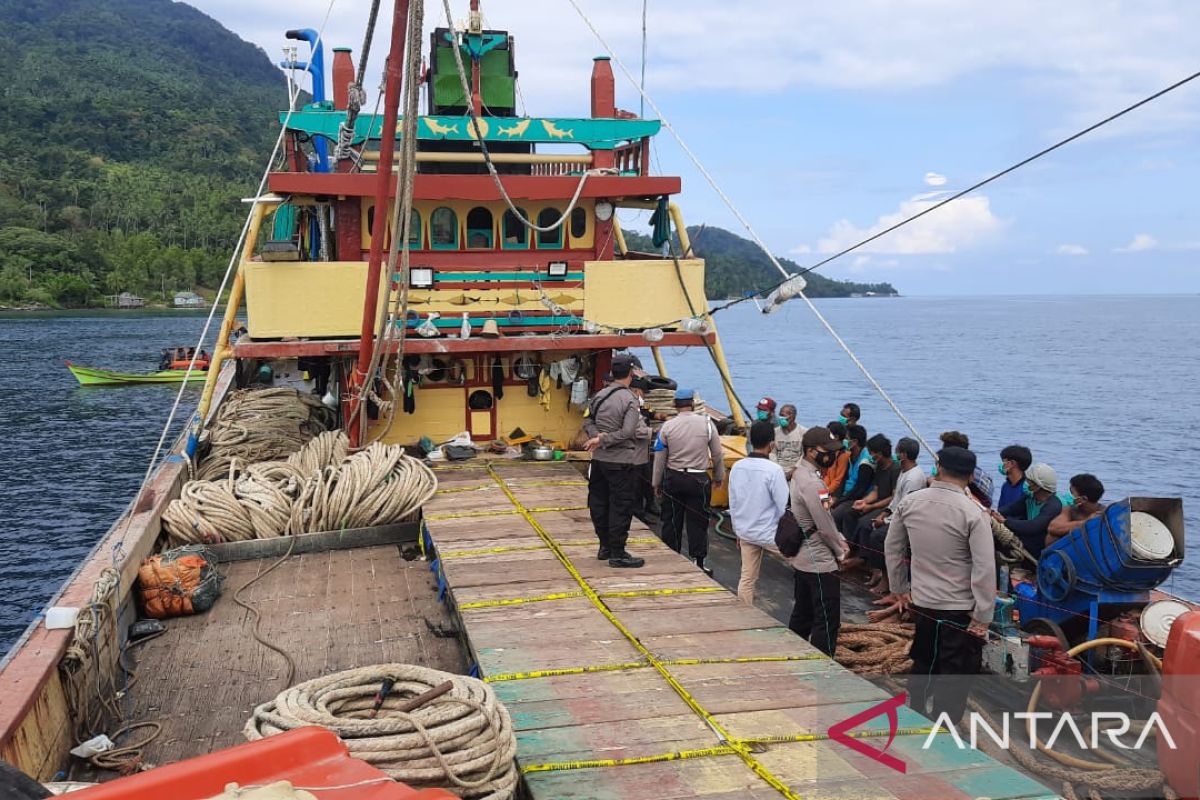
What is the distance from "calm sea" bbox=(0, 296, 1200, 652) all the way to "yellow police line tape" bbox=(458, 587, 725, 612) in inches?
443

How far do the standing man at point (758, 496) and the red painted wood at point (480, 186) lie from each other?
5392 mm

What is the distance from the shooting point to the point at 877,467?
895cm

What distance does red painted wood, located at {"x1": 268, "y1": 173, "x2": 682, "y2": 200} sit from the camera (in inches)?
417

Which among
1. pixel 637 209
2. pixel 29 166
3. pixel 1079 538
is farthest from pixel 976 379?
pixel 29 166

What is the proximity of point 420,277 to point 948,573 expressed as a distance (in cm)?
746

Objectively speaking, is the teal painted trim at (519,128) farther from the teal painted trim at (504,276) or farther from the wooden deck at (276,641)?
the wooden deck at (276,641)

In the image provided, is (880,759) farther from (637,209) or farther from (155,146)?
(155,146)

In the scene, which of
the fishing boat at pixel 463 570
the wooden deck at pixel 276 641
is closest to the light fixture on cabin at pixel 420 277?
the fishing boat at pixel 463 570

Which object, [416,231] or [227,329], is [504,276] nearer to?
[416,231]

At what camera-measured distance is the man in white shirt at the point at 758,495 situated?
6.93m

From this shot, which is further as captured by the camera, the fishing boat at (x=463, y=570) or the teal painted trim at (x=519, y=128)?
the teal painted trim at (x=519, y=128)

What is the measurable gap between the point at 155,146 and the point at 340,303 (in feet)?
576

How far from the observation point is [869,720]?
193 inches

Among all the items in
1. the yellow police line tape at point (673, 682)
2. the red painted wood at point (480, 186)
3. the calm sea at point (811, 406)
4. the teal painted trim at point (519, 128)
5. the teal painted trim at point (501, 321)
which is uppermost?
the teal painted trim at point (519, 128)
